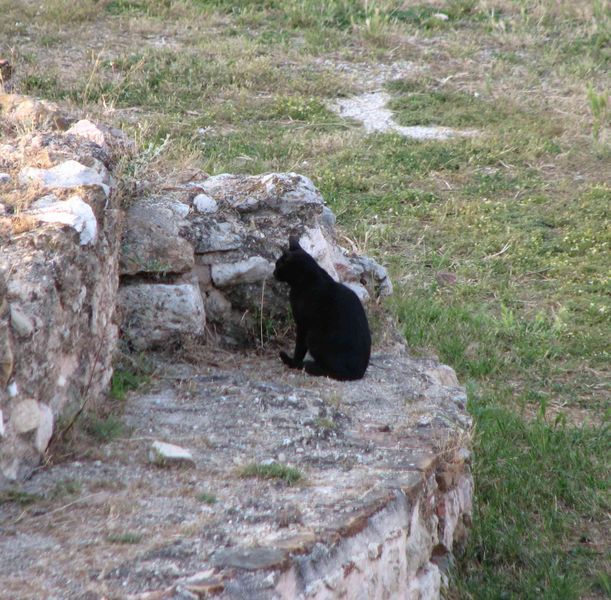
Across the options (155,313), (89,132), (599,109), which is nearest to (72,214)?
(155,313)

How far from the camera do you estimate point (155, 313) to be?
464 cm

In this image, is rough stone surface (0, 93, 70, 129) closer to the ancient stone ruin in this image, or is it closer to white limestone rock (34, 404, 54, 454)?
the ancient stone ruin

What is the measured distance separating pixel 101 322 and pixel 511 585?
Answer: 6.69ft

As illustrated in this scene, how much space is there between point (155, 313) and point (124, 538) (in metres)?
1.87

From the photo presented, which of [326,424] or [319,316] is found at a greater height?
[326,424]

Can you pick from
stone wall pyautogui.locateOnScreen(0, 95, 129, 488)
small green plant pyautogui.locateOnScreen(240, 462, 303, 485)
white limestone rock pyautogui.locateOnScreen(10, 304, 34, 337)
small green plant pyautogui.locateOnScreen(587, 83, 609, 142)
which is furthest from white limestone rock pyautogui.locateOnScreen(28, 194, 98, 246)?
small green plant pyautogui.locateOnScreen(587, 83, 609, 142)

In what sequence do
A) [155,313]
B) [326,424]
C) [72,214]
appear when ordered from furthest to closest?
[155,313]
[326,424]
[72,214]

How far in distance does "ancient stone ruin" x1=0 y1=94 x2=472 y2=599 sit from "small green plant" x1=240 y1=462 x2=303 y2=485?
0.4 inches

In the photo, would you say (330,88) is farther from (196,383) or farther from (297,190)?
(196,383)

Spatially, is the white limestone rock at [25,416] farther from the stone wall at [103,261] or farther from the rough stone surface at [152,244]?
the rough stone surface at [152,244]

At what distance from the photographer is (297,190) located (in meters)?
5.49

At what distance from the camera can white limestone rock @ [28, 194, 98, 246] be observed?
12.5ft

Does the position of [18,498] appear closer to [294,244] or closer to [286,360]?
[286,360]

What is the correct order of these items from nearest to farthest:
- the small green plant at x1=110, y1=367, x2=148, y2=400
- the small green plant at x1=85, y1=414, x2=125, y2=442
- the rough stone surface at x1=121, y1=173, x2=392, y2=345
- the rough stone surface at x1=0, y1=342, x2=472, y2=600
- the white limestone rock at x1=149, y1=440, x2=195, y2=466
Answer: the rough stone surface at x1=0, y1=342, x2=472, y2=600
the white limestone rock at x1=149, y1=440, x2=195, y2=466
the small green plant at x1=85, y1=414, x2=125, y2=442
the small green plant at x1=110, y1=367, x2=148, y2=400
the rough stone surface at x1=121, y1=173, x2=392, y2=345
